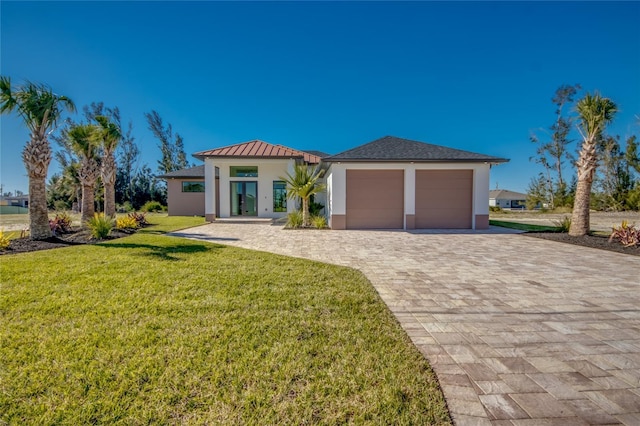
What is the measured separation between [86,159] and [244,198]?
8674 millimetres

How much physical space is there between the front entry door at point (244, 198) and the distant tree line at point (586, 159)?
17.0 meters

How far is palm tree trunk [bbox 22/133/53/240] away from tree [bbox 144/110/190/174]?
113ft

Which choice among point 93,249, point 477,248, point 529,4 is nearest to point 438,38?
point 529,4

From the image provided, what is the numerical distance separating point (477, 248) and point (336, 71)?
1358cm

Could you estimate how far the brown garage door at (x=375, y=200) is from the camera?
13578mm

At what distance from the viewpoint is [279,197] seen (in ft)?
62.1

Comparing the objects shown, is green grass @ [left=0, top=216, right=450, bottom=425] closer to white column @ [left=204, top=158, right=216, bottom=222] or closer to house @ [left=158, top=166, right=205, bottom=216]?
white column @ [left=204, top=158, right=216, bottom=222]

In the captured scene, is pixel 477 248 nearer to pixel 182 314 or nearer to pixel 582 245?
pixel 582 245

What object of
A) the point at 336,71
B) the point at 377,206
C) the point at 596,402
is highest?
the point at 336,71

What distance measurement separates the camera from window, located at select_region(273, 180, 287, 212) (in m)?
18.7

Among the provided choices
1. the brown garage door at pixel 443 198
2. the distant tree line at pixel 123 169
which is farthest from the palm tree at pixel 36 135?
the distant tree line at pixel 123 169

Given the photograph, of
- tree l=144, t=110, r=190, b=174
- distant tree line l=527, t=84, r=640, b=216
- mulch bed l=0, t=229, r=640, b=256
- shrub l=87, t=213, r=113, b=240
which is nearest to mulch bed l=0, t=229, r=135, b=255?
mulch bed l=0, t=229, r=640, b=256

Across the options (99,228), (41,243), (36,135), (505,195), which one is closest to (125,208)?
(36,135)

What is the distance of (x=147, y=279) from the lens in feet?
15.3
